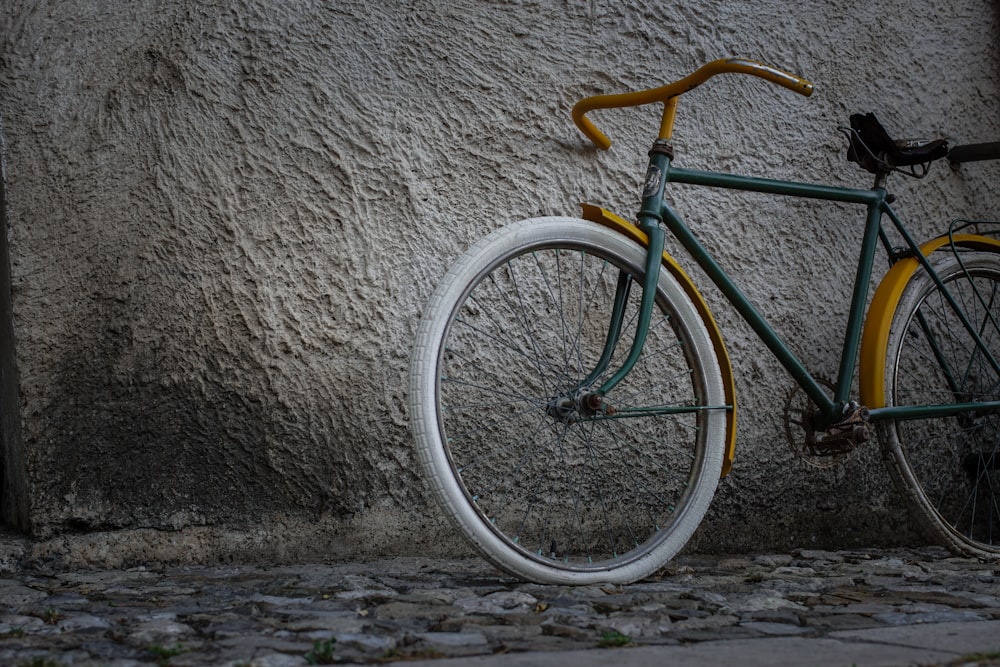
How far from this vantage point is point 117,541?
7.55ft

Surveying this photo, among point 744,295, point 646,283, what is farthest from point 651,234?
point 744,295

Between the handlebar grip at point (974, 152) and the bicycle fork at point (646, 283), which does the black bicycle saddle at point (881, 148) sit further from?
the bicycle fork at point (646, 283)

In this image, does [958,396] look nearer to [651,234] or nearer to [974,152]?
[974,152]

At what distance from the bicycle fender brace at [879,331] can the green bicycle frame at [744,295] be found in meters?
0.03

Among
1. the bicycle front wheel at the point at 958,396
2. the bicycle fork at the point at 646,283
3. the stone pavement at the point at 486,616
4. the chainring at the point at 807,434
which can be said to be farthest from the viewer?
the bicycle front wheel at the point at 958,396

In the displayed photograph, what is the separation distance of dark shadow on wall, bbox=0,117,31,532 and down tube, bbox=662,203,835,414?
1.63 meters

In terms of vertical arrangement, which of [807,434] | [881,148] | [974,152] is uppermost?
[974,152]

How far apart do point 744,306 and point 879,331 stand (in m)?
0.45

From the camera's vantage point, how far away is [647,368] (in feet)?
8.72

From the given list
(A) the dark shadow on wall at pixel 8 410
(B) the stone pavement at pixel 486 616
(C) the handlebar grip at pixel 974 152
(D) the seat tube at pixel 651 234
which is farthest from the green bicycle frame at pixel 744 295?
(A) the dark shadow on wall at pixel 8 410

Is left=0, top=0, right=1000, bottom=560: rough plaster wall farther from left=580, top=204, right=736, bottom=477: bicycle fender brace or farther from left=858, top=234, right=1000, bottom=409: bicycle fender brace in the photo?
left=580, top=204, right=736, bottom=477: bicycle fender brace

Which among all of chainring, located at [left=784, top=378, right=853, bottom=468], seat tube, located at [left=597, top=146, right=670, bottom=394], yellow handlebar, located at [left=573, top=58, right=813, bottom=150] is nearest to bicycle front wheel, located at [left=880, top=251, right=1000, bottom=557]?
chainring, located at [left=784, top=378, right=853, bottom=468]

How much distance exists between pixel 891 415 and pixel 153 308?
1933mm

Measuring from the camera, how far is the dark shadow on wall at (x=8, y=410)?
2326 mm
